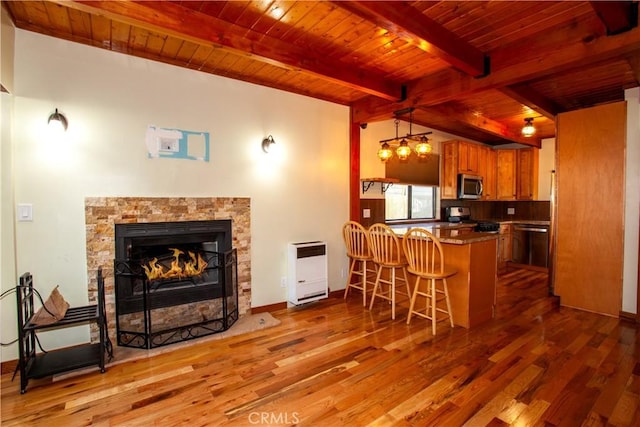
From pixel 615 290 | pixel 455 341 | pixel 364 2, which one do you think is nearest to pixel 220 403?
pixel 455 341

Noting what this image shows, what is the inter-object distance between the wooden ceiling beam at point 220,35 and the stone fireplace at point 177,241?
1.45 m

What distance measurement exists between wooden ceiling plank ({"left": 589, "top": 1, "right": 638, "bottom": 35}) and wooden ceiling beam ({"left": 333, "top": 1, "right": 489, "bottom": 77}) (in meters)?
0.85

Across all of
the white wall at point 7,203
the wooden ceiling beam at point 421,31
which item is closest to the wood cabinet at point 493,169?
the wooden ceiling beam at point 421,31

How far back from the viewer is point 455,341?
289 centimetres

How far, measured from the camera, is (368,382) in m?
2.25

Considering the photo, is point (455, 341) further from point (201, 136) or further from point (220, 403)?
point (201, 136)

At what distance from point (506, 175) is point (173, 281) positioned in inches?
246

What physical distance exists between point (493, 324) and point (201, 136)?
11.6 ft

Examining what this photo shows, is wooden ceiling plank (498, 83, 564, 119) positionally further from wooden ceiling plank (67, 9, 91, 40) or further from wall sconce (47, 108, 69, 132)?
wall sconce (47, 108, 69, 132)

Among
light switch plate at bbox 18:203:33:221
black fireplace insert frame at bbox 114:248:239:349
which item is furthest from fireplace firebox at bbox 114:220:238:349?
light switch plate at bbox 18:203:33:221

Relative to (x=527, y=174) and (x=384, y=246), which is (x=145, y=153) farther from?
(x=527, y=174)

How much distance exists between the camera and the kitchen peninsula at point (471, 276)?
10.3 ft

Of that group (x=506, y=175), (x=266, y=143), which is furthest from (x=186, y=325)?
(x=506, y=175)

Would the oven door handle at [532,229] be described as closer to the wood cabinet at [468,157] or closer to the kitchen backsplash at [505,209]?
the kitchen backsplash at [505,209]
